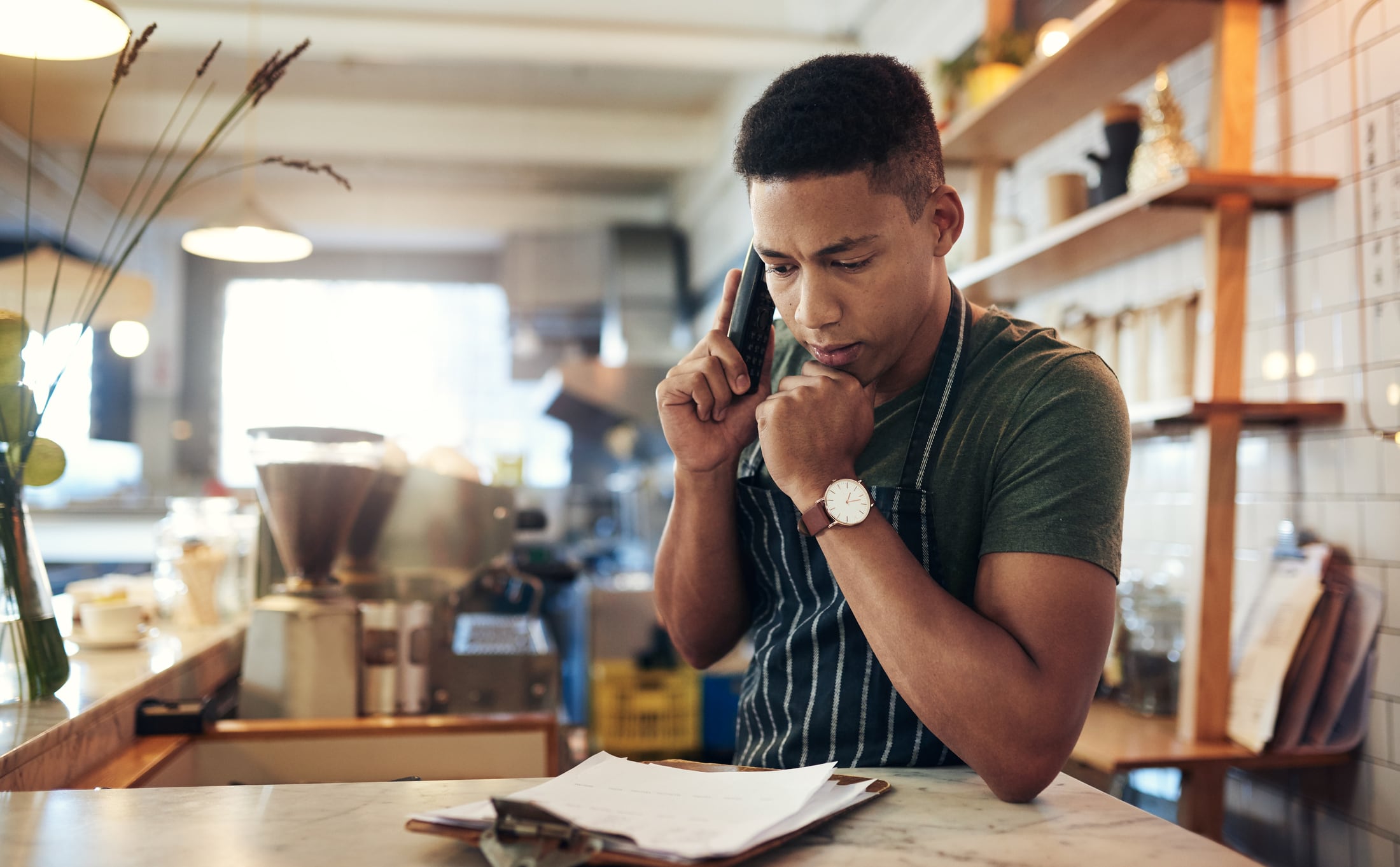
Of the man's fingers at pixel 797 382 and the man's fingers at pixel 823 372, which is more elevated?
the man's fingers at pixel 823 372

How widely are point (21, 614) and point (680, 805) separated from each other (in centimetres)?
106

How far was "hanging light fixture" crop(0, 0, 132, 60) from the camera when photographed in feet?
5.40

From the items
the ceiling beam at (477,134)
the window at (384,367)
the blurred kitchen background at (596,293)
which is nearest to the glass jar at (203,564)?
the blurred kitchen background at (596,293)

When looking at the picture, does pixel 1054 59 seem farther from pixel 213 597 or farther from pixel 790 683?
pixel 213 597

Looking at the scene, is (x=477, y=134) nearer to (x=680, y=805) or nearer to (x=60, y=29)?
(x=60, y=29)

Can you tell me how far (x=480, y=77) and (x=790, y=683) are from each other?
5276 mm

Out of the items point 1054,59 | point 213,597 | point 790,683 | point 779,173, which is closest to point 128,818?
point 790,683

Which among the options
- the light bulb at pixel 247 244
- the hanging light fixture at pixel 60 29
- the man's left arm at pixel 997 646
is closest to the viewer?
the man's left arm at pixel 997 646

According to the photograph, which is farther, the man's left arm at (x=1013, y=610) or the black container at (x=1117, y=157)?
the black container at (x=1117, y=157)

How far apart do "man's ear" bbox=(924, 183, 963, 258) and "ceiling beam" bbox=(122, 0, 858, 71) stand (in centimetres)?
348

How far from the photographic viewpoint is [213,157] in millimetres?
6621

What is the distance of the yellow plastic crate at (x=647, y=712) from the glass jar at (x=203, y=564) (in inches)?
77.6

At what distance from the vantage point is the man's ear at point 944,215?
1249 mm

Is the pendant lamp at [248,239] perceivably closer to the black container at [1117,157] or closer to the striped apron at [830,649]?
the black container at [1117,157]
